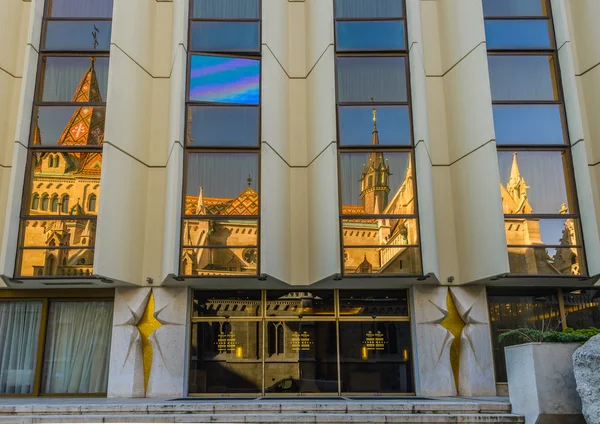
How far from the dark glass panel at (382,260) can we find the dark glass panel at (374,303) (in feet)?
4.73

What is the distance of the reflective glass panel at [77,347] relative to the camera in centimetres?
1533

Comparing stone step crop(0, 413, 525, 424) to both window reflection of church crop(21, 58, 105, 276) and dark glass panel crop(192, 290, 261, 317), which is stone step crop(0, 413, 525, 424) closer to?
dark glass panel crop(192, 290, 261, 317)

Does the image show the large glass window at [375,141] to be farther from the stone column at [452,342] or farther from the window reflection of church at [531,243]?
the window reflection of church at [531,243]

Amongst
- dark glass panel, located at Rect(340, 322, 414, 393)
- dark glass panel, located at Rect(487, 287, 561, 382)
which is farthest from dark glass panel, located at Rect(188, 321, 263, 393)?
dark glass panel, located at Rect(487, 287, 561, 382)

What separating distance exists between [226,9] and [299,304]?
26.7 ft

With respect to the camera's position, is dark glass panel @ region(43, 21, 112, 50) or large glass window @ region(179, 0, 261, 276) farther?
dark glass panel @ region(43, 21, 112, 50)

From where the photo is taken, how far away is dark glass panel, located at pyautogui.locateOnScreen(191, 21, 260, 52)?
16125 mm

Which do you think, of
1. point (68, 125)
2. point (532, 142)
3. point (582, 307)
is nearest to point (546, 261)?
point (582, 307)

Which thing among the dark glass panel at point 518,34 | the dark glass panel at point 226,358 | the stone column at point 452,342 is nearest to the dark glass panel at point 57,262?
the dark glass panel at point 226,358

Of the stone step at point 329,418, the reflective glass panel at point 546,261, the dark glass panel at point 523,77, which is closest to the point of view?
the stone step at point 329,418

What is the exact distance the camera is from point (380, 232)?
14742 mm

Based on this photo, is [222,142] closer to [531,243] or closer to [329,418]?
[329,418]

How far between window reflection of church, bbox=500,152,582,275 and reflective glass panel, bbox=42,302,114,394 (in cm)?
1023

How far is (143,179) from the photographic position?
15789 millimetres
